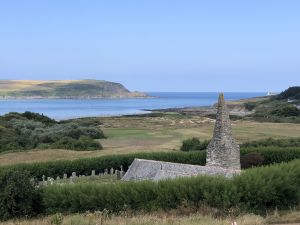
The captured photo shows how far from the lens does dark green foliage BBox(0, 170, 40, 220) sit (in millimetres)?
19781

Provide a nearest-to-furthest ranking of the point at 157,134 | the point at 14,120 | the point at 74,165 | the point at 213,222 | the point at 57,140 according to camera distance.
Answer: the point at 213,222
the point at 74,165
the point at 57,140
the point at 157,134
the point at 14,120

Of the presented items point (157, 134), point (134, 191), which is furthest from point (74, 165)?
A: point (157, 134)

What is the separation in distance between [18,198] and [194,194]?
7.33 m

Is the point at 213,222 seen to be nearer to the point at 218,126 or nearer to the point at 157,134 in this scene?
the point at 218,126

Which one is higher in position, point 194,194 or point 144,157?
point 194,194

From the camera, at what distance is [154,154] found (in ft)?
127

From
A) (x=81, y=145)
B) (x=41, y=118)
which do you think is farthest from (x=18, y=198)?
(x=41, y=118)

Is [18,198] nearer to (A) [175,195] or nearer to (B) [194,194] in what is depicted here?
(A) [175,195]

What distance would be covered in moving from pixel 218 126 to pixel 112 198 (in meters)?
11.1

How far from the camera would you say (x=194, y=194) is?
1811 cm

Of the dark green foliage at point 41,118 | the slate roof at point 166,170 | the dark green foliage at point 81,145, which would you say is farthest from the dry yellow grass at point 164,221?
the dark green foliage at point 41,118

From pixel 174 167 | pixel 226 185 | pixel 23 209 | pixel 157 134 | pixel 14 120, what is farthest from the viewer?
pixel 14 120

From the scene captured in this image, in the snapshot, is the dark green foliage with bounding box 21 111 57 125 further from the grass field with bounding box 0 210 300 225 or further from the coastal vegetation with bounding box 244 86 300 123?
the grass field with bounding box 0 210 300 225

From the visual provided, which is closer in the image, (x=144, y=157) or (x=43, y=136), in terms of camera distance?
(x=144, y=157)
